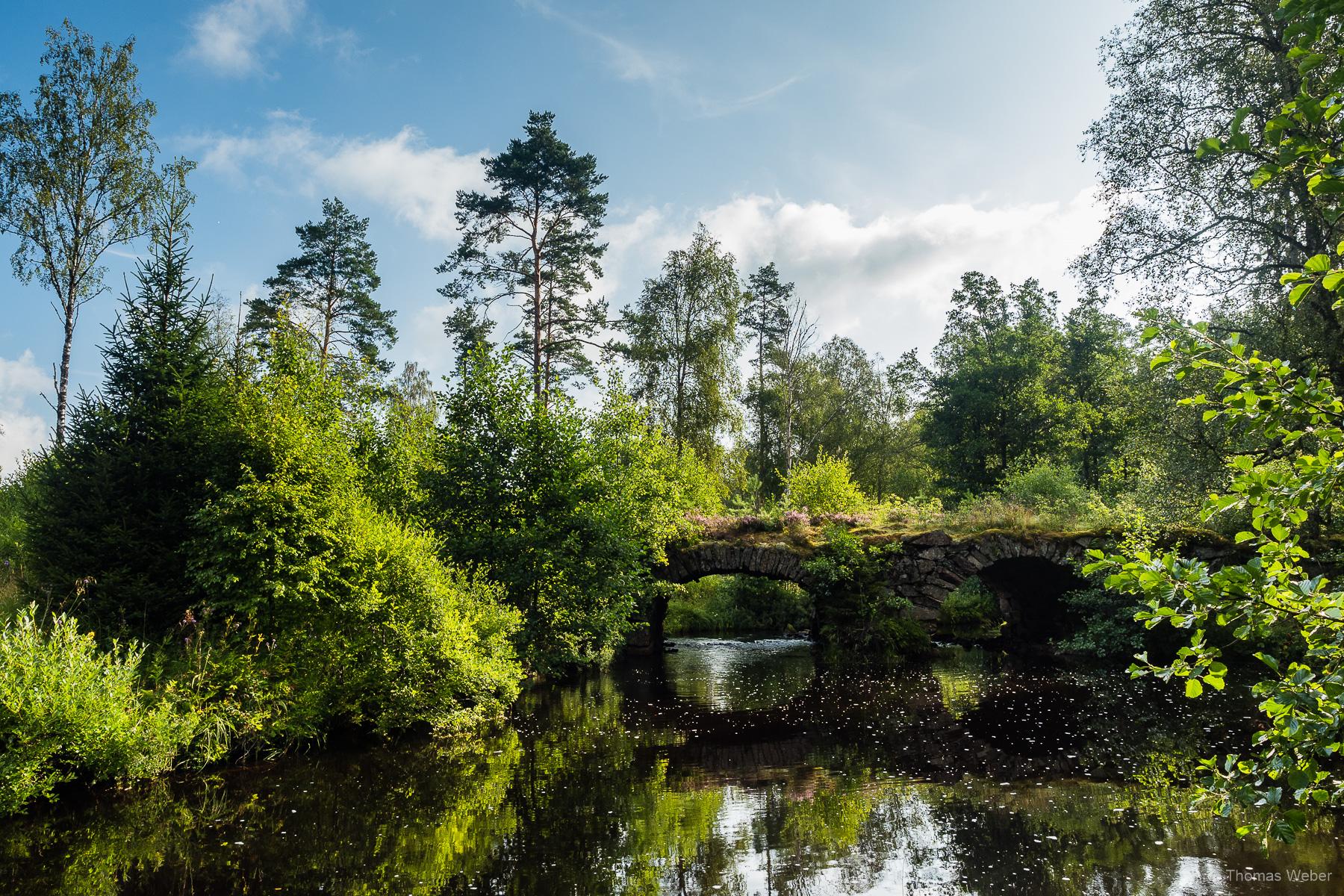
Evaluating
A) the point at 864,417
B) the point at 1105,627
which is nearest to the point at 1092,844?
the point at 1105,627

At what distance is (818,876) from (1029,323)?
32.2 metres

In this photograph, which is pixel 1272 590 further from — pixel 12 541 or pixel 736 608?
pixel 736 608

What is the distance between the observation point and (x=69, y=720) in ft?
24.1

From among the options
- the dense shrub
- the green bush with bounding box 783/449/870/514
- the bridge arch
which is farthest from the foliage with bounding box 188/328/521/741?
the dense shrub

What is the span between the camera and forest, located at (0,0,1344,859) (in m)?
2.32

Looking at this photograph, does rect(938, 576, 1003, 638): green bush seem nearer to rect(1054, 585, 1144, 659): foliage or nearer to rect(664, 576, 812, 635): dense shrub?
rect(664, 576, 812, 635): dense shrub

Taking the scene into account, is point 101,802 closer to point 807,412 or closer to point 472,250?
point 472,250

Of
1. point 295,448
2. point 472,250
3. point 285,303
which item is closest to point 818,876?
point 295,448

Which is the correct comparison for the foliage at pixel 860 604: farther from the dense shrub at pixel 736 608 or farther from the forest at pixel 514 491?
the dense shrub at pixel 736 608

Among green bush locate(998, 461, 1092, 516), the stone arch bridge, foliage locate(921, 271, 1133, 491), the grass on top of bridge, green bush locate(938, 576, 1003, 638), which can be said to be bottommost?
green bush locate(938, 576, 1003, 638)

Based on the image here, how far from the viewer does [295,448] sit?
1073 cm

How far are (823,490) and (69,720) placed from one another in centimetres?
2408

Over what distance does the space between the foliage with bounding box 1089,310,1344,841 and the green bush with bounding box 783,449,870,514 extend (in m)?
25.3

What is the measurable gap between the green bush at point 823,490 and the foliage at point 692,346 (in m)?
3.22
